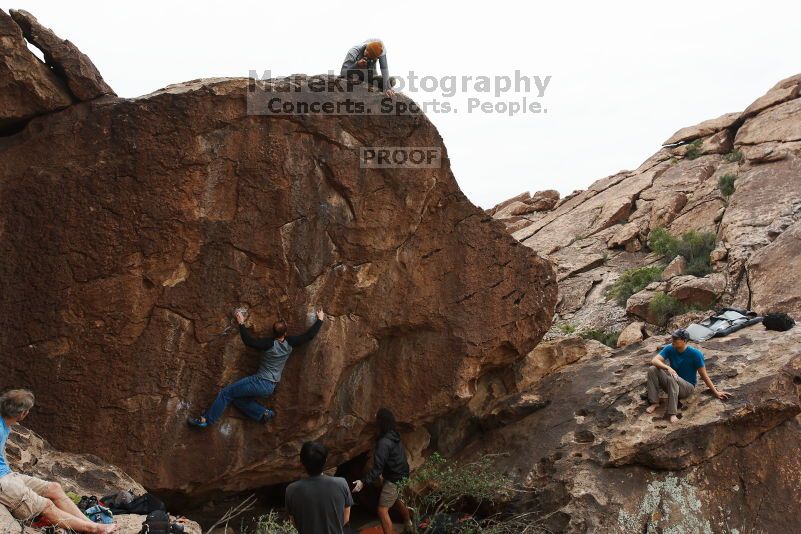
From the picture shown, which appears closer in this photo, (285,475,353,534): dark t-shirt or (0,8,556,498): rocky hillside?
(285,475,353,534): dark t-shirt

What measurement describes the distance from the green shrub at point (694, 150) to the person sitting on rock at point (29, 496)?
2003cm

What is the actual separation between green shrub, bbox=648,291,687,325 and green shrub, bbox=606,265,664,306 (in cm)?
139

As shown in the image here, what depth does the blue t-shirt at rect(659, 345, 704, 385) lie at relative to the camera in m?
8.38

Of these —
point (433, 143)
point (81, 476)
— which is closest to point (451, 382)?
point (433, 143)

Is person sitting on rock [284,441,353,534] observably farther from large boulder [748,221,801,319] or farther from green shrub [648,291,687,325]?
green shrub [648,291,687,325]

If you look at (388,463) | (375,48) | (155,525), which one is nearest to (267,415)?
(388,463)

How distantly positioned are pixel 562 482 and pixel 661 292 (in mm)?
8590

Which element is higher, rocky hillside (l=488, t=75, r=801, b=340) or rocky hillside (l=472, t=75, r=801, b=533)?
rocky hillside (l=488, t=75, r=801, b=340)

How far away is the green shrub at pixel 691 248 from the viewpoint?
640 inches

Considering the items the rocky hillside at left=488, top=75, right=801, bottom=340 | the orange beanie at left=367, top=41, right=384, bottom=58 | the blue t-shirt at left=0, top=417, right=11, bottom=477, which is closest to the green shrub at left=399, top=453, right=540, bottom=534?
the blue t-shirt at left=0, top=417, right=11, bottom=477

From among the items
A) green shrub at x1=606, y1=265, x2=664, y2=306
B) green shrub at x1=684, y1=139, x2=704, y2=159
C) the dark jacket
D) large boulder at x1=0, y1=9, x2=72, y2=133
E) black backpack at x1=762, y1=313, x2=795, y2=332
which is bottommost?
the dark jacket

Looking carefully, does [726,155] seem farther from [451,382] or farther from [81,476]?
[81,476]

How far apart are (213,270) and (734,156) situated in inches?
657

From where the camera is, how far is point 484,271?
9461 millimetres
